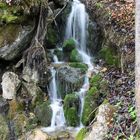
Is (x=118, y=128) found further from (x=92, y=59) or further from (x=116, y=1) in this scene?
(x=116, y=1)

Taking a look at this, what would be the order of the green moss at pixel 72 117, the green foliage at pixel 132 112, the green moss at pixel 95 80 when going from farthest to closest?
the green moss at pixel 95 80 → the green moss at pixel 72 117 → the green foliage at pixel 132 112

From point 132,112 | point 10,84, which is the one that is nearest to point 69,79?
point 10,84

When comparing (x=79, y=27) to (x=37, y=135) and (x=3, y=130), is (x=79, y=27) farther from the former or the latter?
(x=37, y=135)

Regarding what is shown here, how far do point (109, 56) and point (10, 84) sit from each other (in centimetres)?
316

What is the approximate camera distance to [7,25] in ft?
36.3

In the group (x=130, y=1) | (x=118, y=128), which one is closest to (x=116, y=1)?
(x=130, y=1)

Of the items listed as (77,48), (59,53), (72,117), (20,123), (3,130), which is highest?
(77,48)

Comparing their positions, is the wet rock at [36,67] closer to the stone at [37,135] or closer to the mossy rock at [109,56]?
the stone at [37,135]

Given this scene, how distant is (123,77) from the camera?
9367mm

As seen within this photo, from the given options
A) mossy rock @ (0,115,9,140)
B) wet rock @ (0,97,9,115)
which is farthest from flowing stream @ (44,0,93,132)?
wet rock @ (0,97,9,115)

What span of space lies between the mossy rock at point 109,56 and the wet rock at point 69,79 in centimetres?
94

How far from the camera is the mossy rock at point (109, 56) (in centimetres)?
1078

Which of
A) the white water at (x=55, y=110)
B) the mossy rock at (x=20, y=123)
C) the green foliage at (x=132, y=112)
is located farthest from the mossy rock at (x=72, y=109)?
the green foliage at (x=132, y=112)

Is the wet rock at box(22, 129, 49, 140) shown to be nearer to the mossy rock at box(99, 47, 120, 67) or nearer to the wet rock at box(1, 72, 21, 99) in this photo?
the wet rock at box(1, 72, 21, 99)
